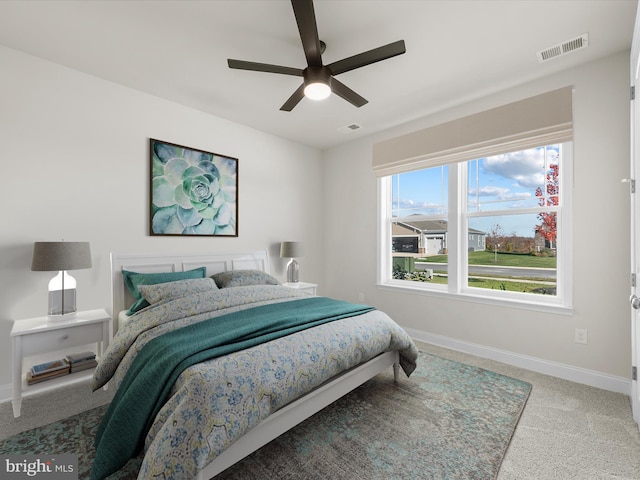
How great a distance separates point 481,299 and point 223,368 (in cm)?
275

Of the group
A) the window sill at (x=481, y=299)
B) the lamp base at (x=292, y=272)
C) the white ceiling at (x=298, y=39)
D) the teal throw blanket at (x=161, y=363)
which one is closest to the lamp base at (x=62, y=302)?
the teal throw blanket at (x=161, y=363)

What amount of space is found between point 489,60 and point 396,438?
2.89 metres

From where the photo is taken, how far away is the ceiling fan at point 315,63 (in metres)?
1.65

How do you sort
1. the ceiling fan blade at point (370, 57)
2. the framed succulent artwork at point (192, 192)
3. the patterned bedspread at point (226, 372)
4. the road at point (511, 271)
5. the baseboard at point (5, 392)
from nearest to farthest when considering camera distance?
the patterned bedspread at point (226, 372)
the ceiling fan blade at point (370, 57)
the baseboard at point (5, 392)
the road at point (511, 271)
the framed succulent artwork at point (192, 192)

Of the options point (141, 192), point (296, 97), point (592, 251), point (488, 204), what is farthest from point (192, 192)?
point (592, 251)

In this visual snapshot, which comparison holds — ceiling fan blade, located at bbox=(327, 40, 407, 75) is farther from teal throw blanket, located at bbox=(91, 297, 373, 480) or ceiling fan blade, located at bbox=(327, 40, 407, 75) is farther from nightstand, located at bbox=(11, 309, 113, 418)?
nightstand, located at bbox=(11, 309, 113, 418)

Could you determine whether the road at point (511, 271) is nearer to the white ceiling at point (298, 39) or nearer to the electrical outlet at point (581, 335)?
the electrical outlet at point (581, 335)

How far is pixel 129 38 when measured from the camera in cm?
222

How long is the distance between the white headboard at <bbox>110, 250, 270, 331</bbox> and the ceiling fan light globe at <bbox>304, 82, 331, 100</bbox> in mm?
2112

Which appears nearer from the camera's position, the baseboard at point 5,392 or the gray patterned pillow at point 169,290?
the baseboard at point 5,392

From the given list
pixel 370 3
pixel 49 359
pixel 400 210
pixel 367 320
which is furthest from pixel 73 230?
pixel 400 210

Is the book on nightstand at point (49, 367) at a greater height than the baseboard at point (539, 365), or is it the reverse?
the book on nightstand at point (49, 367)

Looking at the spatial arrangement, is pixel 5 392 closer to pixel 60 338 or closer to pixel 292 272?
pixel 60 338

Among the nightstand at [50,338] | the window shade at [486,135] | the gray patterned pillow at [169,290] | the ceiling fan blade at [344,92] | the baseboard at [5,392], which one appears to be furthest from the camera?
the window shade at [486,135]
